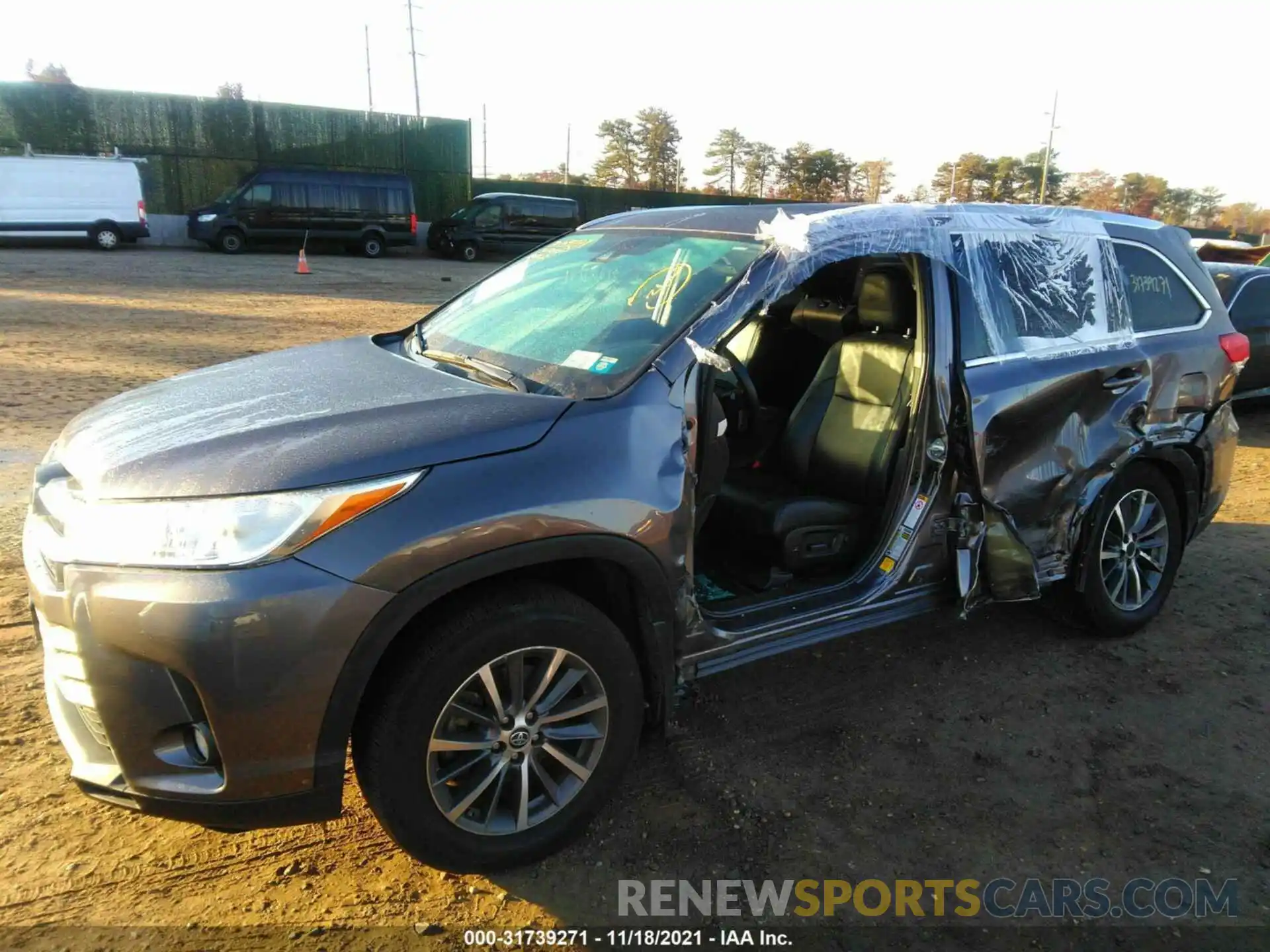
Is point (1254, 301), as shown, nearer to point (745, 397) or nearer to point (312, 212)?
point (745, 397)

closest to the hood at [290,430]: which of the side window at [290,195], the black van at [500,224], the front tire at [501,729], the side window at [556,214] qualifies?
the front tire at [501,729]

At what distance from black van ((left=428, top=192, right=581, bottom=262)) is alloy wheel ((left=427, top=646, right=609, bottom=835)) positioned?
23307 mm

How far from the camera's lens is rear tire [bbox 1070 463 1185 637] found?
3760 mm

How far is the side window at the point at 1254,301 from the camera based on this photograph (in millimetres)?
8305

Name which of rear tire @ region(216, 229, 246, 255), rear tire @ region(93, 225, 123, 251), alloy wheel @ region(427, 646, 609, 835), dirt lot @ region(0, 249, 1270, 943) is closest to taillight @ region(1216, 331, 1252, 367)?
dirt lot @ region(0, 249, 1270, 943)

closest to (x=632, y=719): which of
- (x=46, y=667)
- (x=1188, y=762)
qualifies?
(x=46, y=667)

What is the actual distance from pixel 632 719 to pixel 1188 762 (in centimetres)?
210

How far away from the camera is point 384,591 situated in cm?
208

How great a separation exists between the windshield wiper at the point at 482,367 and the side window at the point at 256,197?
2224 centimetres

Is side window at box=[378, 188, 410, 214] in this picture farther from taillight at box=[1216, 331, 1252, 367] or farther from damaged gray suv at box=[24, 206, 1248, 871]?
taillight at box=[1216, 331, 1252, 367]

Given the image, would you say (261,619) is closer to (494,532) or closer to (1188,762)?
(494,532)

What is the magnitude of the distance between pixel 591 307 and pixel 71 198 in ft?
75.4

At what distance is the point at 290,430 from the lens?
2318 millimetres

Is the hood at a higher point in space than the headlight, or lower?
higher
